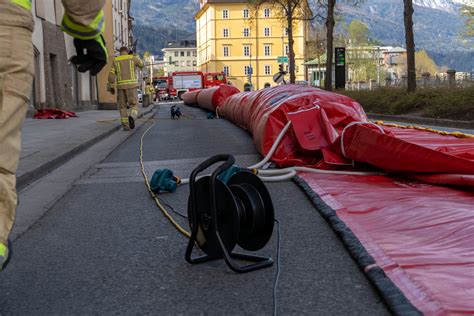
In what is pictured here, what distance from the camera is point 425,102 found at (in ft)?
65.9

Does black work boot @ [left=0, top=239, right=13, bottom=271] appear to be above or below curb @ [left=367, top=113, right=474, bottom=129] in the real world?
above

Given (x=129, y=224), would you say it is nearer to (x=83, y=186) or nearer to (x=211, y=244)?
(x=211, y=244)

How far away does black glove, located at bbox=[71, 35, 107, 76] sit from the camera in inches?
99.4

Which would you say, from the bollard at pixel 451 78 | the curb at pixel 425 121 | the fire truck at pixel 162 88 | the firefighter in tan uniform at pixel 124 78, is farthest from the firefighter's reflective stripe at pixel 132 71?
the fire truck at pixel 162 88

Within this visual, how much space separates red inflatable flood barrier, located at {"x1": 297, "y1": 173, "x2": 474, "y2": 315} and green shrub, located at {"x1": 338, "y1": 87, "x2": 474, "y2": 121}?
13004 mm

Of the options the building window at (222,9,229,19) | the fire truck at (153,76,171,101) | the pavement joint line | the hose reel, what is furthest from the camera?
the building window at (222,9,229,19)

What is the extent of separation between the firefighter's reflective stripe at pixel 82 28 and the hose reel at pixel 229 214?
0.83m

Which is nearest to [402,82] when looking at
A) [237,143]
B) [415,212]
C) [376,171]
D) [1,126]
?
[237,143]

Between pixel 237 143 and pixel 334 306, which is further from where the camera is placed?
pixel 237 143

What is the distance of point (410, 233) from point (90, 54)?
216 cm

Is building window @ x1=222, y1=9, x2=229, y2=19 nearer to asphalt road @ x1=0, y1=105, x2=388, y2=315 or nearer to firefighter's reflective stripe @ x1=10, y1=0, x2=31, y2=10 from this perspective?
asphalt road @ x1=0, y1=105, x2=388, y2=315

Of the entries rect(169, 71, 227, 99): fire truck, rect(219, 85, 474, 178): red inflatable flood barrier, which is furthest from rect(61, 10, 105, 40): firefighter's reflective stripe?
rect(169, 71, 227, 99): fire truck

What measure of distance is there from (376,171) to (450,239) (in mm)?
2618

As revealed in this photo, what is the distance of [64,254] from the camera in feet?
11.8
